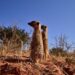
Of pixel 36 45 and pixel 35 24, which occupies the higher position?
pixel 35 24

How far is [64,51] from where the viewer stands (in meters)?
14.7

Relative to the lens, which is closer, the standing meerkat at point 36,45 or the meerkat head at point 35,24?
the standing meerkat at point 36,45

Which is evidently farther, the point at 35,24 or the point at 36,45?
the point at 35,24

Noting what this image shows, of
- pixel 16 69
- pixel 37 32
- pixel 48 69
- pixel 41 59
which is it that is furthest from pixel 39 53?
pixel 16 69

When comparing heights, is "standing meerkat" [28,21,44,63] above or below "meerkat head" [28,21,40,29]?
below

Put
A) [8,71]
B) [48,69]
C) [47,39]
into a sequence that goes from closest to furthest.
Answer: [8,71] < [48,69] < [47,39]

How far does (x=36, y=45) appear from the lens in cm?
1105

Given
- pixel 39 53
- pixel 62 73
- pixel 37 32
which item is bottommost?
pixel 62 73

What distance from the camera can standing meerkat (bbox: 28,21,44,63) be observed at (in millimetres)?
10659

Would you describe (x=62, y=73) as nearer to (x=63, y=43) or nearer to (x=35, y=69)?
(x=35, y=69)

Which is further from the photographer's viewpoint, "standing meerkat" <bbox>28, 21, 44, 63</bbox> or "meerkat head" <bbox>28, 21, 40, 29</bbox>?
"meerkat head" <bbox>28, 21, 40, 29</bbox>

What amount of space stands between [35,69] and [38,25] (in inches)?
123

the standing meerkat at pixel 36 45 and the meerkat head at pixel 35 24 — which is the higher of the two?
the meerkat head at pixel 35 24

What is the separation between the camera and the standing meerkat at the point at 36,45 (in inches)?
420
